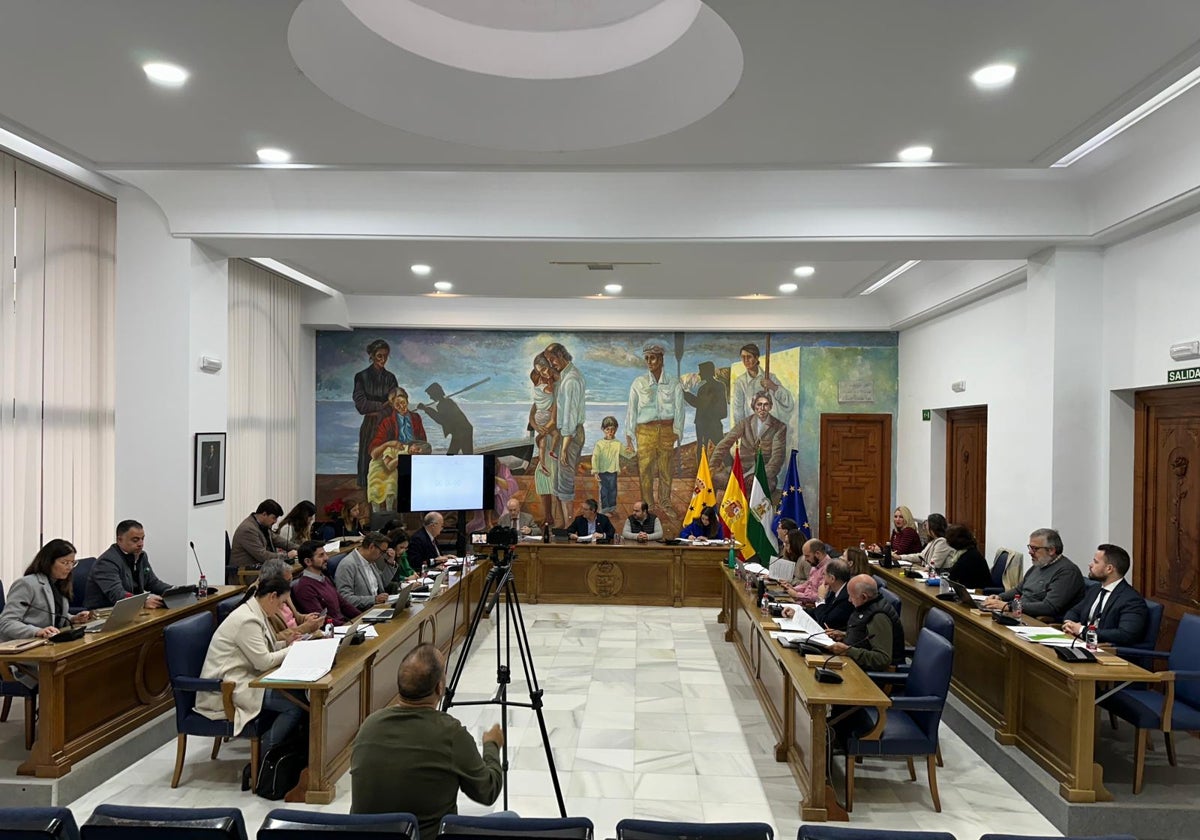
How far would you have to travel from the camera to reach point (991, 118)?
16.8 ft

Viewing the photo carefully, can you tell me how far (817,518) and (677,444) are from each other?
2576mm

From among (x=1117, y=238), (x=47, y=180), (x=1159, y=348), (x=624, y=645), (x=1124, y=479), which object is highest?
(x=47, y=180)

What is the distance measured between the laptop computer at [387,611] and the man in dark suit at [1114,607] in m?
5.07

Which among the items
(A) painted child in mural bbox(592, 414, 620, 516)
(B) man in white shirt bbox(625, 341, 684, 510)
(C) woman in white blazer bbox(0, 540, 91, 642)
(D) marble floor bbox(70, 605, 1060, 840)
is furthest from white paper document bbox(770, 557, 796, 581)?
(C) woman in white blazer bbox(0, 540, 91, 642)

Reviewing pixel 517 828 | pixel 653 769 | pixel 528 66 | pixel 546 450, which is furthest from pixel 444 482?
pixel 517 828

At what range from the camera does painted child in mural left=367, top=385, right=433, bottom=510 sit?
13.0 metres

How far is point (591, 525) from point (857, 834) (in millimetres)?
9460

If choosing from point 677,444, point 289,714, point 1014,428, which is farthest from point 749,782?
point 677,444

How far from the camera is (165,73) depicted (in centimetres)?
462

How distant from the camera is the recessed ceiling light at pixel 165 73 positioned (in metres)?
4.52

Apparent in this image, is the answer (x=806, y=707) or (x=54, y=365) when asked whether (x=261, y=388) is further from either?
(x=806, y=707)

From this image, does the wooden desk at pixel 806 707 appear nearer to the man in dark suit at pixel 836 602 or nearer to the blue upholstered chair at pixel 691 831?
the man in dark suit at pixel 836 602

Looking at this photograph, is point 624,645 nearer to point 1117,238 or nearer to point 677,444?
point 677,444

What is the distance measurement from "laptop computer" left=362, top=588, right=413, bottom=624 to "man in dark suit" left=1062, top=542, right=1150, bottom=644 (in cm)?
507
